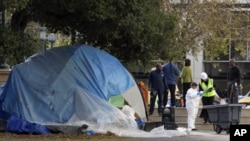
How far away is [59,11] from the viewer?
17.2 metres

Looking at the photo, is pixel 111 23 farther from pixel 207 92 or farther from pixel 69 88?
pixel 207 92

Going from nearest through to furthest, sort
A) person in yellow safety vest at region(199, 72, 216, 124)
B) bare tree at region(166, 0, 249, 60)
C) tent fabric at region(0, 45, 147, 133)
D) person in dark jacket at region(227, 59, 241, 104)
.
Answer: tent fabric at region(0, 45, 147, 133)
person in yellow safety vest at region(199, 72, 216, 124)
person in dark jacket at region(227, 59, 241, 104)
bare tree at region(166, 0, 249, 60)

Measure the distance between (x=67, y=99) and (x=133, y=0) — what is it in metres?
3.28

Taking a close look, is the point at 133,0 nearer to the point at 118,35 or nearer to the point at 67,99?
the point at 118,35

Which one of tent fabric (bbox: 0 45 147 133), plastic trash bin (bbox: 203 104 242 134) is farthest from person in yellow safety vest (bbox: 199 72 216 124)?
tent fabric (bbox: 0 45 147 133)

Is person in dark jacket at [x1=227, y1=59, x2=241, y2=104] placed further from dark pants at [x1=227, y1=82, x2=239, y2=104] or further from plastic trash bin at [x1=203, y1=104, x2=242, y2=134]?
plastic trash bin at [x1=203, y1=104, x2=242, y2=134]

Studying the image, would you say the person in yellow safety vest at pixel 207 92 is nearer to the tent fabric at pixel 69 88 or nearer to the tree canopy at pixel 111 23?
the tree canopy at pixel 111 23

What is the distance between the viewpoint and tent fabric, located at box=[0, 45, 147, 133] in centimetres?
1623

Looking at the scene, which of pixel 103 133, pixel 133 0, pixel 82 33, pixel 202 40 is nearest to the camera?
pixel 103 133

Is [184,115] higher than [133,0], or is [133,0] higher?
[133,0]

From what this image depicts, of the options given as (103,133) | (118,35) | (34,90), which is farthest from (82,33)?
(103,133)

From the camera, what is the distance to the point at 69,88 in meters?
16.5

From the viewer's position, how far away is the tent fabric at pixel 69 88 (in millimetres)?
16234

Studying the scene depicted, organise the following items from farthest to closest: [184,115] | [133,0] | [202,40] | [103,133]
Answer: [202,40], [184,115], [133,0], [103,133]
